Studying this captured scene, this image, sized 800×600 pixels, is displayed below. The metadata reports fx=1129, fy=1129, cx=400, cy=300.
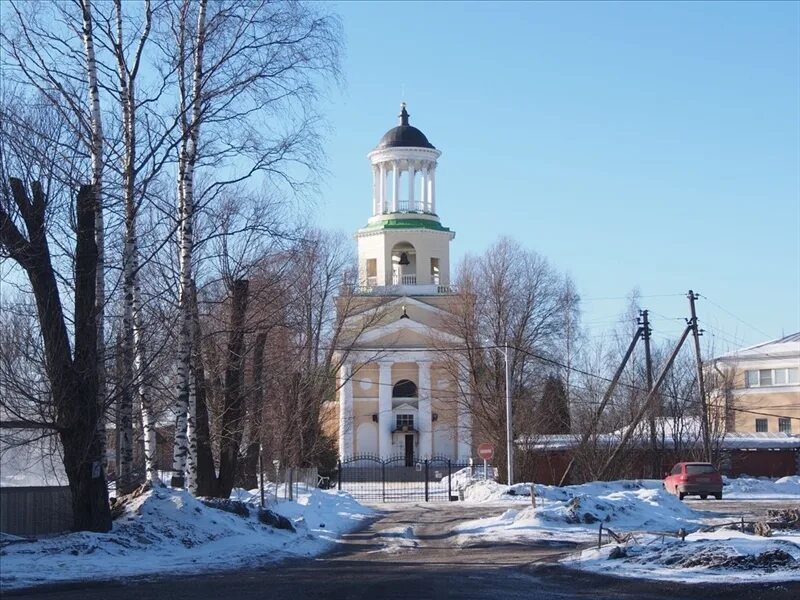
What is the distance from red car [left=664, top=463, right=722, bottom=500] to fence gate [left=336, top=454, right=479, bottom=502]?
867 centimetres

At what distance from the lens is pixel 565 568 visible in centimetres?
1698

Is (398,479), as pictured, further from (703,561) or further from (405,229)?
(703,561)

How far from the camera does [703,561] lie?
1551cm

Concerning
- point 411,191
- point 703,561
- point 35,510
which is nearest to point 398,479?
point 411,191

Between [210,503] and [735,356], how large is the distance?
195ft

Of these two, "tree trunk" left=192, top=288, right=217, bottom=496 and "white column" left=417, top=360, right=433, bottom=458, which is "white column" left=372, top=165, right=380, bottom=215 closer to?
"white column" left=417, top=360, right=433, bottom=458

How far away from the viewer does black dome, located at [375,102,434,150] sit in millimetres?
67000

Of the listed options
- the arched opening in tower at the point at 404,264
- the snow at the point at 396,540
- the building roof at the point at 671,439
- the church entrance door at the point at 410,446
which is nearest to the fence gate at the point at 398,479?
the church entrance door at the point at 410,446

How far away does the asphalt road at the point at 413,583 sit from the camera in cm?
1299

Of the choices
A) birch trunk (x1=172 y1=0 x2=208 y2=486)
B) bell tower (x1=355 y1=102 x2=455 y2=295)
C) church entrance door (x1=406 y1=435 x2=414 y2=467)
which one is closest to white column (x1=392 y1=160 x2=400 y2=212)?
bell tower (x1=355 y1=102 x2=455 y2=295)

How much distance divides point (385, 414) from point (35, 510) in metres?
49.5

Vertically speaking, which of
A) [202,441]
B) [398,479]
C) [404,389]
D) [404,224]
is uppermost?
[404,224]

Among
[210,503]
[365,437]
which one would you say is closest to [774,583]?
[210,503]

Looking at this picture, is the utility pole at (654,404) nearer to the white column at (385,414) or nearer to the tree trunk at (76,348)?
the white column at (385,414)
